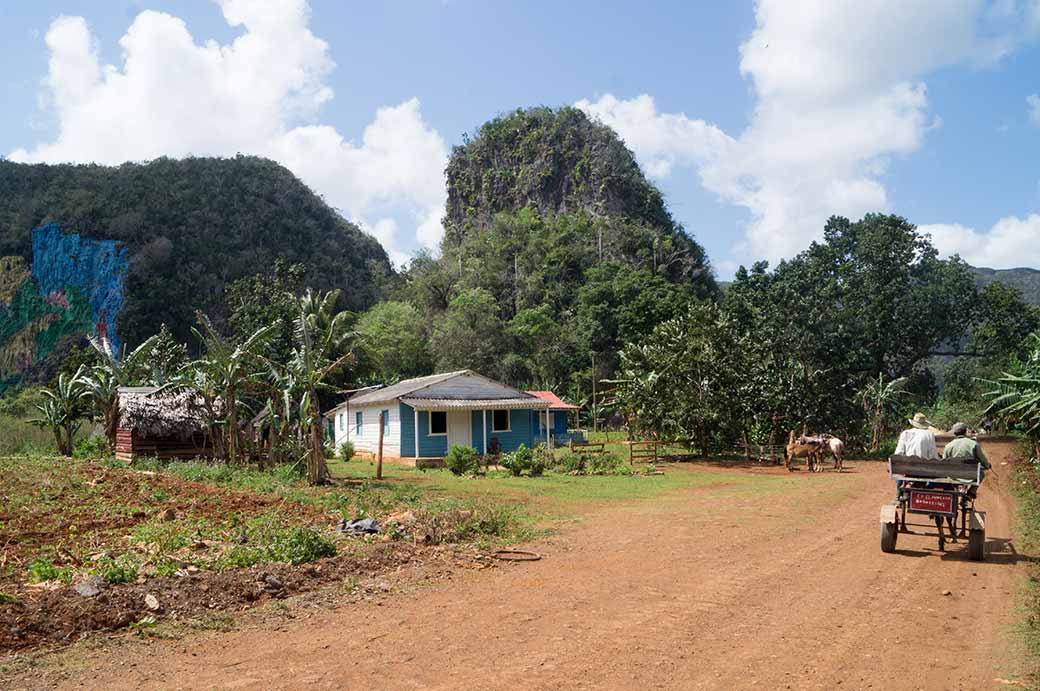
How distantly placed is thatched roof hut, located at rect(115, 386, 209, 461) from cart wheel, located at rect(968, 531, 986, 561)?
1949 centimetres

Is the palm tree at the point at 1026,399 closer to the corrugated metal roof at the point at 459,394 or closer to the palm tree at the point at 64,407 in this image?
the corrugated metal roof at the point at 459,394

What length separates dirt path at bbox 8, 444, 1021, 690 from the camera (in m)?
5.41

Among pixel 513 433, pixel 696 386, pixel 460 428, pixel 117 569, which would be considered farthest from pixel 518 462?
pixel 117 569

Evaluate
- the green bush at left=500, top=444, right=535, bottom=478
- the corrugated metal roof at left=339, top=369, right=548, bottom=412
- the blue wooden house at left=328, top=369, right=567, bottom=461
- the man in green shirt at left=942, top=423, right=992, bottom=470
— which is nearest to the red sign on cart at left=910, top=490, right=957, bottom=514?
the man in green shirt at left=942, top=423, right=992, bottom=470

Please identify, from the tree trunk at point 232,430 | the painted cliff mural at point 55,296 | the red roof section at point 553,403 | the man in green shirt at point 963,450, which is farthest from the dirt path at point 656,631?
the painted cliff mural at point 55,296

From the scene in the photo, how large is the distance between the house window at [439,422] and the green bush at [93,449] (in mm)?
11035

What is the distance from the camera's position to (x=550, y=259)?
6975cm

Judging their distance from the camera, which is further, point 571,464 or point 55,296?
point 55,296

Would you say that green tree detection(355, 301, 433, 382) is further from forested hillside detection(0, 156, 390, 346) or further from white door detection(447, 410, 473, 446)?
white door detection(447, 410, 473, 446)

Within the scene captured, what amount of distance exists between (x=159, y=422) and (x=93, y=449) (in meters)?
4.69

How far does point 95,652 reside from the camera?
5969mm

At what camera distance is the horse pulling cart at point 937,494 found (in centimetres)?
942

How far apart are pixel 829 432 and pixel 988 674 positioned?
28.6 m

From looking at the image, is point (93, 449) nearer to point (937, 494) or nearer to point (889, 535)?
point (889, 535)
